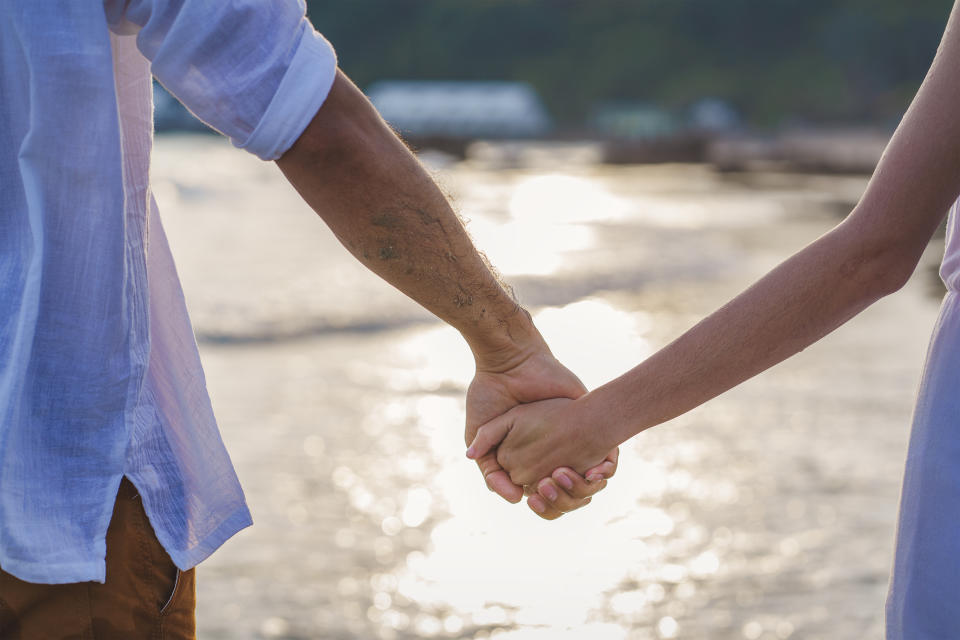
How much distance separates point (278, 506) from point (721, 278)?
10.5m

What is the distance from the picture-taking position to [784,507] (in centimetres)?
498

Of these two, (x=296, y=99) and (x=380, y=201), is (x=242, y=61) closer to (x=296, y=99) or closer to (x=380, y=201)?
(x=296, y=99)

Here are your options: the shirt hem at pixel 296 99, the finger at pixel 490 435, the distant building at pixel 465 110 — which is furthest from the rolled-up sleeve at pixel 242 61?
the distant building at pixel 465 110

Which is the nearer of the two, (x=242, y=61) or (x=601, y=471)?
(x=242, y=61)

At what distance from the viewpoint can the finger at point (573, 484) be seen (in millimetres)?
2461

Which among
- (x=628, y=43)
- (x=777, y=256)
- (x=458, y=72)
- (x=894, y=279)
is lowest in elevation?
(x=894, y=279)

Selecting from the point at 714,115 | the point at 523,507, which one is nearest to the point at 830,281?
the point at 523,507

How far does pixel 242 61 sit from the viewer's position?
1352mm

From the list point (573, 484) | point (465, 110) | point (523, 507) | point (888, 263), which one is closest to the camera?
point (888, 263)

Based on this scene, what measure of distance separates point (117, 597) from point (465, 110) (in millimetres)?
83495

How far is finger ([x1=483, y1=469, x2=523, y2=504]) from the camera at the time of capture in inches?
104

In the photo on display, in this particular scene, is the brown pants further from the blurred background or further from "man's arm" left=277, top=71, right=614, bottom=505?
the blurred background

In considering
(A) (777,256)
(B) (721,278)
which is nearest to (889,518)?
(B) (721,278)

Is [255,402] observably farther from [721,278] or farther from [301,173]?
[721,278]
